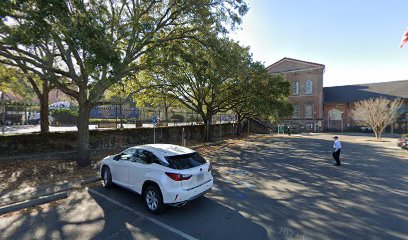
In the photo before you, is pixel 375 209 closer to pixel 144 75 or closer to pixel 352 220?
pixel 352 220

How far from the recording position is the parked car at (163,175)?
A: 5102mm

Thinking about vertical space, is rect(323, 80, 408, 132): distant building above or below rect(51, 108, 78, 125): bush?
above

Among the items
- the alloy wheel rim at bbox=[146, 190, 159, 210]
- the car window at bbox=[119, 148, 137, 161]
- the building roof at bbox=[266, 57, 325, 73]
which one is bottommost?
the alloy wheel rim at bbox=[146, 190, 159, 210]

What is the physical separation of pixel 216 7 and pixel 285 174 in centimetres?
877

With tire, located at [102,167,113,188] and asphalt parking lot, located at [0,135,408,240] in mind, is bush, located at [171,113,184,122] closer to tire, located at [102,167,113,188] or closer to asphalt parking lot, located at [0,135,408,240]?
asphalt parking lot, located at [0,135,408,240]

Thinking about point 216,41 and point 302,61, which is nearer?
point 216,41

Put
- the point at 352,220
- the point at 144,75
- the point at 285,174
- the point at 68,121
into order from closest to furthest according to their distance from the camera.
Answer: the point at 352,220 → the point at 285,174 → the point at 144,75 → the point at 68,121

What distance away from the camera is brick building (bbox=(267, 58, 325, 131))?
40.7 m

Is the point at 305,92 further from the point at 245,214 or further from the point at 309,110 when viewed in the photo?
the point at 245,214

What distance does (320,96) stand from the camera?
4062 cm

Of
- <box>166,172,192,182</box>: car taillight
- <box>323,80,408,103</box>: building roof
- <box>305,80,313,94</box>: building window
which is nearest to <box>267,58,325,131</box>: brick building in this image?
<box>305,80,313,94</box>: building window

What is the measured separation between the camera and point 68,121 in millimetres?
23766

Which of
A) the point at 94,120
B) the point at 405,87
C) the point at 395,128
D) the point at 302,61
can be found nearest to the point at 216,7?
the point at 94,120

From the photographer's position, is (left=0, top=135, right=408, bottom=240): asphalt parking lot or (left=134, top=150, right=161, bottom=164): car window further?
(left=134, top=150, right=161, bottom=164): car window
